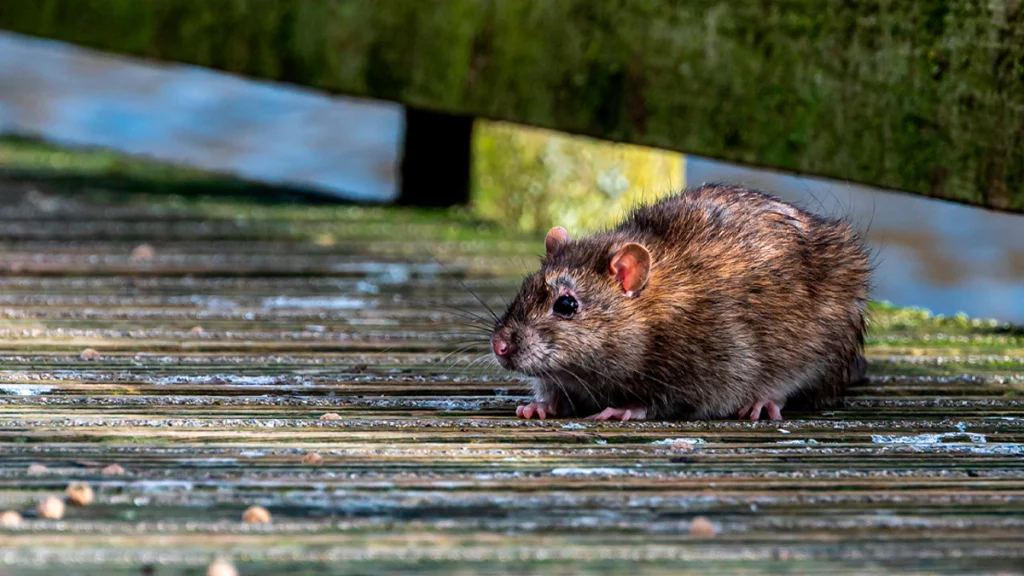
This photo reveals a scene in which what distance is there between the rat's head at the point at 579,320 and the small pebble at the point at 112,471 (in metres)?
1.27

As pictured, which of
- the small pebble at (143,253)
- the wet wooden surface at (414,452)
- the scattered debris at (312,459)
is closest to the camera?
the wet wooden surface at (414,452)

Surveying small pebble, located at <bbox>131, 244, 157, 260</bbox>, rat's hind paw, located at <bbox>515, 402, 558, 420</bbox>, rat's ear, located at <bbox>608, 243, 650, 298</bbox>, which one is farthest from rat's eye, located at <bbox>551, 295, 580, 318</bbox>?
→ small pebble, located at <bbox>131, 244, 157, 260</bbox>

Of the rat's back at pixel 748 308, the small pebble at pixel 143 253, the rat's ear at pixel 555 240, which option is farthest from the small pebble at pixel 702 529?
the small pebble at pixel 143 253

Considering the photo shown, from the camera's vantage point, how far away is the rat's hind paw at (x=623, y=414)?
405 cm

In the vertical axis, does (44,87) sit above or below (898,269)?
above

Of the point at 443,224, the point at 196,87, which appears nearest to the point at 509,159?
the point at 443,224

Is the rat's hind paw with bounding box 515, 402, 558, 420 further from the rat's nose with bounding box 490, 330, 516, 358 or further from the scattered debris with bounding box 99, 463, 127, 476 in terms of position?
the scattered debris with bounding box 99, 463, 127, 476

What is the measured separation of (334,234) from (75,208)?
1454 mm

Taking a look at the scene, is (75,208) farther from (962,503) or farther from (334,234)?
(962,503)

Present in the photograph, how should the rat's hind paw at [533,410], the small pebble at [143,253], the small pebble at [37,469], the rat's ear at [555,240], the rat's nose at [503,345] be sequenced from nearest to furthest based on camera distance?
1. the small pebble at [37,469]
2. the rat's hind paw at [533,410]
3. the rat's nose at [503,345]
4. the rat's ear at [555,240]
5. the small pebble at [143,253]

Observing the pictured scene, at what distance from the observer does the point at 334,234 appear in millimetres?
7363

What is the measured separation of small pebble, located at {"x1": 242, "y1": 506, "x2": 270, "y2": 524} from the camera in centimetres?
279

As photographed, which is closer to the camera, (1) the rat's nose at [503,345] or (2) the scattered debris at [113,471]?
(2) the scattered debris at [113,471]

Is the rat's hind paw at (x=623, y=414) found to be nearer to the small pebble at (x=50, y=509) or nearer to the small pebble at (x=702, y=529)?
the small pebble at (x=702, y=529)
